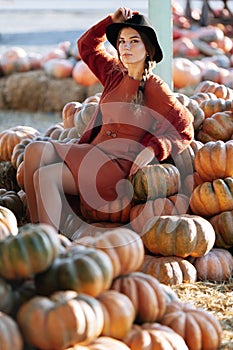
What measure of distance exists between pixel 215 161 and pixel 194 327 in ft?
4.89

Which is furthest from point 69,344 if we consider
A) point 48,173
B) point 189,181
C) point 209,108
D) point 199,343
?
point 209,108

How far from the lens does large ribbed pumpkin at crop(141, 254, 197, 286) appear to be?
3.51m

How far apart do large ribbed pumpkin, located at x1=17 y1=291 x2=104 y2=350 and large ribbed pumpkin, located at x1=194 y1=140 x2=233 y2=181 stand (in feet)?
6.05

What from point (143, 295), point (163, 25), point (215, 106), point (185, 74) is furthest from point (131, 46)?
point (185, 74)

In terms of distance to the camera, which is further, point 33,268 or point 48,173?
point 48,173

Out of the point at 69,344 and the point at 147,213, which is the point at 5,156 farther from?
the point at 69,344

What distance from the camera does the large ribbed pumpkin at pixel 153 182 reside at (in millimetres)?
3879

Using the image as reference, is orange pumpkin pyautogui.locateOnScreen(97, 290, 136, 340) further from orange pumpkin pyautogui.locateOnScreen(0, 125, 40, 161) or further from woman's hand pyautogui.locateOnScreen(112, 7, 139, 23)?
orange pumpkin pyautogui.locateOnScreen(0, 125, 40, 161)

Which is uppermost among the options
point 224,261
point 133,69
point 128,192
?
point 133,69

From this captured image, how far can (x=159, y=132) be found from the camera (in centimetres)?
390

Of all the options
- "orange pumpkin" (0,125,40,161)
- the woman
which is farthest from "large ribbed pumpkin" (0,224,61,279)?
"orange pumpkin" (0,125,40,161)

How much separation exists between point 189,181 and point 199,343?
1.63m

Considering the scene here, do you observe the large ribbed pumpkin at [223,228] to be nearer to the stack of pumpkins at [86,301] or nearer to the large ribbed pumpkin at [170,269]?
the large ribbed pumpkin at [170,269]

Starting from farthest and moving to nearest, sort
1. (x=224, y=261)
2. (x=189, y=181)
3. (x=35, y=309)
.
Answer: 1. (x=189, y=181)
2. (x=224, y=261)
3. (x=35, y=309)
